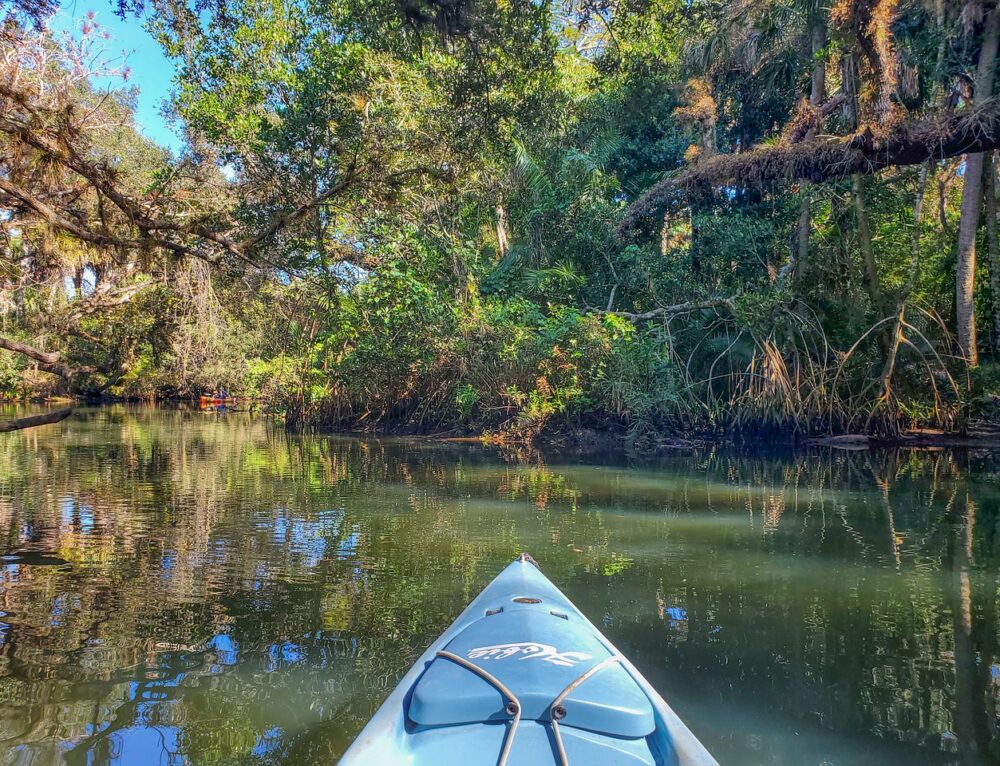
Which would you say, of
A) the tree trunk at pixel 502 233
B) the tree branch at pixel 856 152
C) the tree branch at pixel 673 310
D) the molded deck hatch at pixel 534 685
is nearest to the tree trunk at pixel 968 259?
the tree branch at pixel 856 152

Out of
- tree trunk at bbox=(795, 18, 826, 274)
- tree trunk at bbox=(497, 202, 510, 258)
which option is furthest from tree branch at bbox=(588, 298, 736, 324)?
tree trunk at bbox=(497, 202, 510, 258)

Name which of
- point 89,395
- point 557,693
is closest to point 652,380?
point 557,693

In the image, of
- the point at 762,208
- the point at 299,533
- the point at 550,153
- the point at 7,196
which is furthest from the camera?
the point at 550,153

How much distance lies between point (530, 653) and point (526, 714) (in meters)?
0.39

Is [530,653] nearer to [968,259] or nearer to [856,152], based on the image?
[856,152]

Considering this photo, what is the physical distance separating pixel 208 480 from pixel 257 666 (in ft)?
22.6

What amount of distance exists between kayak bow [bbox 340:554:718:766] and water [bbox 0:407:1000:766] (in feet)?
1.95

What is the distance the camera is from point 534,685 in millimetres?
2355

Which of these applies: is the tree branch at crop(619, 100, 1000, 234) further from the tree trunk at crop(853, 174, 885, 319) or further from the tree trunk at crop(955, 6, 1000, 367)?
the tree trunk at crop(955, 6, 1000, 367)

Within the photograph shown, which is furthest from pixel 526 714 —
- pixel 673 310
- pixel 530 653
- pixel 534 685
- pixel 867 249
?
pixel 673 310

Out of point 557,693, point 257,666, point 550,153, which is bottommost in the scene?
point 257,666

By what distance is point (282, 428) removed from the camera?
20.7 meters

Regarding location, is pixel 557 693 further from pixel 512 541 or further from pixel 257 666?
pixel 512 541

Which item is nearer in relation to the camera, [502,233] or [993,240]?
[993,240]
